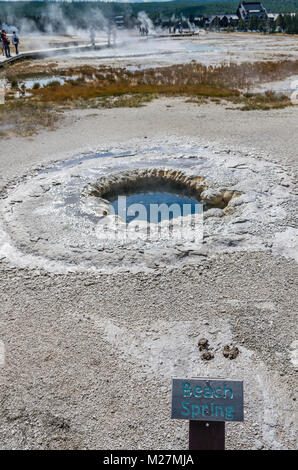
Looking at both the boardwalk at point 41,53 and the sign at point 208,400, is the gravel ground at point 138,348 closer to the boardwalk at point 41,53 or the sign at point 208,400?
the sign at point 208,400

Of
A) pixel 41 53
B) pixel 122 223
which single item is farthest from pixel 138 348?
pixel 41 53

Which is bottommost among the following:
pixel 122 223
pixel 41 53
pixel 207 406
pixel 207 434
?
pixel 122 223

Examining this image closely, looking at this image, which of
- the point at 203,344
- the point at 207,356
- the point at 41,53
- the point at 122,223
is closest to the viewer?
the point at 207,356

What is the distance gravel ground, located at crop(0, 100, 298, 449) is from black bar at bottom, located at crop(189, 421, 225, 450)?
1.20m

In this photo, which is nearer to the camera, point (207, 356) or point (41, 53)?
point (207, 356)

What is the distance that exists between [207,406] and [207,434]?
0.35 meters

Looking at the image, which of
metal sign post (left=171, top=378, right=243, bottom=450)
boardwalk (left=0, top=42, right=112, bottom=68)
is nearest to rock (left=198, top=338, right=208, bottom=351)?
metal sign post (left=171, top=378, right=243, bottom=450)

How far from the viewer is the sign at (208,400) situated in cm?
395

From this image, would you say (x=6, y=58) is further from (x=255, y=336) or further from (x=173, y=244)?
(x=255, y=336)

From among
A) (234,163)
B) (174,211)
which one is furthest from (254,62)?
(174,211)

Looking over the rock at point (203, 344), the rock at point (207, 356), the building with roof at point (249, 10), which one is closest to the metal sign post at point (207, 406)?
the rock at point (207, 356)

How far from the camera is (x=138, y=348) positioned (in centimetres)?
668

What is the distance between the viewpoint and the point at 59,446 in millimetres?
5281

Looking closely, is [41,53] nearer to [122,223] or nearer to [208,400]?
[122,223]
